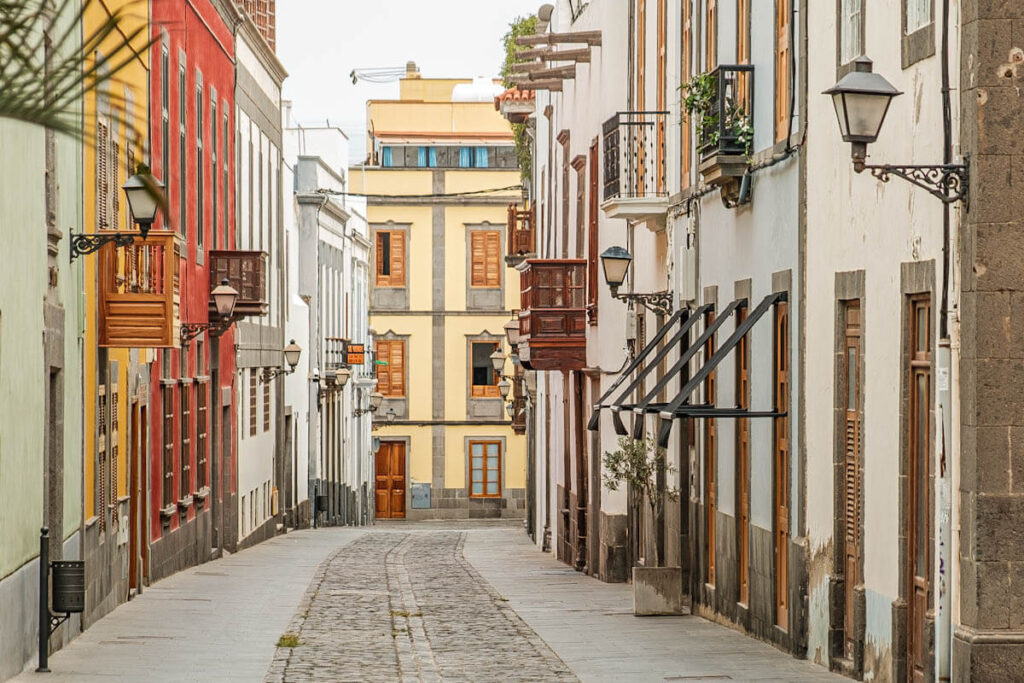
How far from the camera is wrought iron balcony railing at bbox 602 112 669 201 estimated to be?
20.6 meters

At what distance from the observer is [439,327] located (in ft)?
198

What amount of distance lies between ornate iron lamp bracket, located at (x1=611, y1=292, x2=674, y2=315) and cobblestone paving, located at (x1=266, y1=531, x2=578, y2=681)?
3.85 meters

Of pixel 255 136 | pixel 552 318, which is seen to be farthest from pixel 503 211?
pixel 552 318

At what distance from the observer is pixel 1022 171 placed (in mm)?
9648

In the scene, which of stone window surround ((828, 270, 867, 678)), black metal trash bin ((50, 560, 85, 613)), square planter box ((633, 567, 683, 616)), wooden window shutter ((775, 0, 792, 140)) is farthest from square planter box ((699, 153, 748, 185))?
black metal trash bin ((50, 560, 85, 613))

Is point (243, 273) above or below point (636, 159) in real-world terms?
below

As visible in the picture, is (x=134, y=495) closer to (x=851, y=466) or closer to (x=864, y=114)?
(x=851, y=466)

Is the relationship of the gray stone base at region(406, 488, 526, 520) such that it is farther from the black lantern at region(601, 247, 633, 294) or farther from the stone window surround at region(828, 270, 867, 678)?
the stone window surround at region(828, 270, 867, 678)

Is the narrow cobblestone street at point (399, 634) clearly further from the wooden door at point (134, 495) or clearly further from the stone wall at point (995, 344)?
the stone wall at point (995, 344)

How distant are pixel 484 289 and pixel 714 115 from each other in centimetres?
4464

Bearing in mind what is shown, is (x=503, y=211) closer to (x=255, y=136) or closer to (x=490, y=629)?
(x=255, y=136)

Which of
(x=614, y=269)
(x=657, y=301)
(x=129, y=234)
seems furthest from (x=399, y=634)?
(x=657, y=301)

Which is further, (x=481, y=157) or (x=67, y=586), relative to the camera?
(x=481, y=157)

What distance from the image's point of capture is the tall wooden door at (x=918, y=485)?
10938mm
